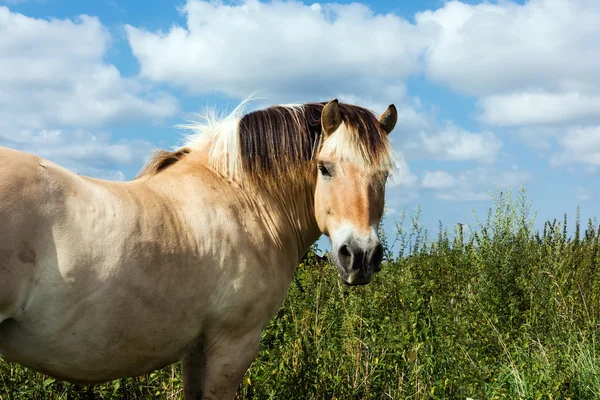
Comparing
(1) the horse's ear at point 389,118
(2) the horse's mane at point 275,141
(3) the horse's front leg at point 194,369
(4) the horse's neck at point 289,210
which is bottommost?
(3) the horse's front leg at point 194,369

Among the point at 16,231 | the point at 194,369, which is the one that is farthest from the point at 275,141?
the point at 16,231

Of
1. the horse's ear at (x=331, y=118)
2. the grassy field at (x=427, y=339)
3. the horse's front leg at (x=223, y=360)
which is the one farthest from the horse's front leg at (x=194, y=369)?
the horse's ear at (x=331, y=118)

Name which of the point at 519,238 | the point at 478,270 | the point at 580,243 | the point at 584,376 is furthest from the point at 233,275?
the point at 580,243

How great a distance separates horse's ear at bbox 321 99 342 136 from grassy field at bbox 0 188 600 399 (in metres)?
1.91

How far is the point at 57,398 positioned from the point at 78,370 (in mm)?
1767

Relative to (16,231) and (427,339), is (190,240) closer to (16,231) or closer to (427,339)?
(16,231)

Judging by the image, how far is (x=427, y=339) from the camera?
5441 millimetres

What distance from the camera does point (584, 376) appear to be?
4910 mm

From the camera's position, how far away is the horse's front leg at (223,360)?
11.7 ft

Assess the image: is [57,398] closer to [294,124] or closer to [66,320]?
[66,320]

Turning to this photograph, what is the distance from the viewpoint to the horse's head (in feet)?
11.5

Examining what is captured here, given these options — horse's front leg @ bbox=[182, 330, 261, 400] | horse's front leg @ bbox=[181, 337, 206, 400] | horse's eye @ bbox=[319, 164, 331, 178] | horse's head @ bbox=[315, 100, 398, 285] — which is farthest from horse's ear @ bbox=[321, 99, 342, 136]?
horse's front leg @ bbox=[181, 337, 206, 400]

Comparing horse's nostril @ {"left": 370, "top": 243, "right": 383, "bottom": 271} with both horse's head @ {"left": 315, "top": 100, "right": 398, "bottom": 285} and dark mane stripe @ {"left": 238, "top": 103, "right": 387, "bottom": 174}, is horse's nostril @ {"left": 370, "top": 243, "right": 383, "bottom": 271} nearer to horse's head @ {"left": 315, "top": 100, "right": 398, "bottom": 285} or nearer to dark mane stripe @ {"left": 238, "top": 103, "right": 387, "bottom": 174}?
horse's head @ {"left": 315, "top": 100, "right": 398, "bottom": 285}

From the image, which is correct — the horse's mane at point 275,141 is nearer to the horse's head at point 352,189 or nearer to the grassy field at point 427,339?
the horse's head at point 352,189
